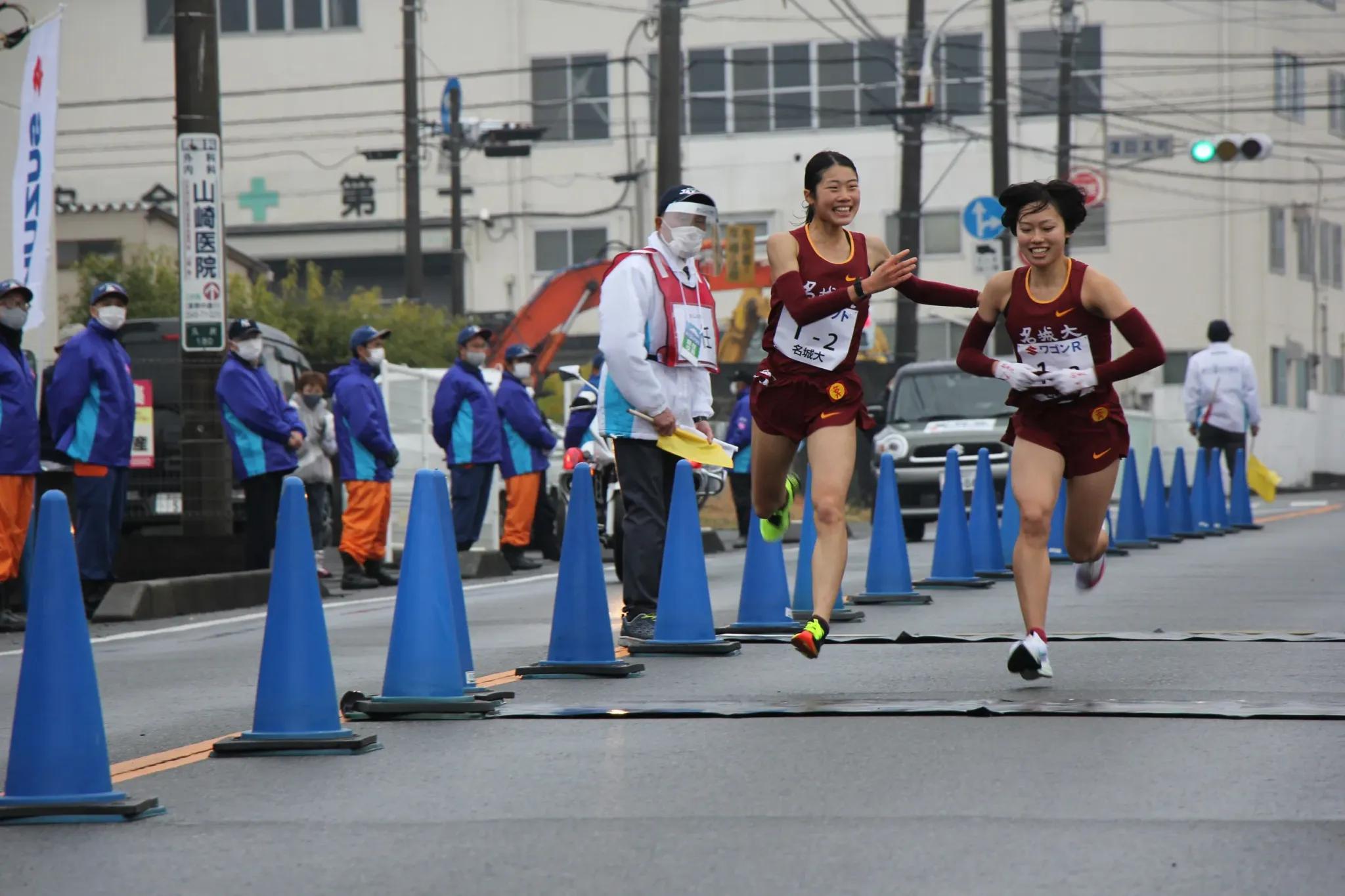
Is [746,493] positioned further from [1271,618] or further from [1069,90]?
[1069,90]

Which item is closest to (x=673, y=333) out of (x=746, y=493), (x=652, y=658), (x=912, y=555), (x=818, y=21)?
(x=652, y=658)

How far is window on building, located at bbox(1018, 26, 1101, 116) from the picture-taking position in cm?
4784

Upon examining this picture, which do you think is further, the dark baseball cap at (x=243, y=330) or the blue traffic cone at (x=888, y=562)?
the dark baseball cap at (x=243, y=330)

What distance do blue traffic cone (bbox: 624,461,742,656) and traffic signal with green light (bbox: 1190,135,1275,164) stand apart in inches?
845

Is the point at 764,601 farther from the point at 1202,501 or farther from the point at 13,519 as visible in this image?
the point at 1202,501

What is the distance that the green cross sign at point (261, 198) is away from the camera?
173 feet

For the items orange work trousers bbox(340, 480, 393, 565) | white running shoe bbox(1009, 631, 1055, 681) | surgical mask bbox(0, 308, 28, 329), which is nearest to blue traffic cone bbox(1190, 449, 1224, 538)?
orange work trousers bbox(340, 480, 393, 565)

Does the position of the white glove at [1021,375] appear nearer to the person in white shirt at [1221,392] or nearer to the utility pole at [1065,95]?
the person in white shirt at [1221,392]

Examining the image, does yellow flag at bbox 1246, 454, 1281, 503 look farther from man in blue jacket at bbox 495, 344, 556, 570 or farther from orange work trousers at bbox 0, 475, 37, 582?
orange work trousers at bbox 0, 475, 37, 582

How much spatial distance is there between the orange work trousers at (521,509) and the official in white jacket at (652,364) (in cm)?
830

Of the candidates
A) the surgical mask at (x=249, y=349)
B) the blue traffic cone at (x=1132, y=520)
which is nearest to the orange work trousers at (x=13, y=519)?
the surgical mask at (x=249, y=349)

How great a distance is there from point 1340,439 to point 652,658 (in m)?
42.9

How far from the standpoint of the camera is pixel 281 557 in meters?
6.51

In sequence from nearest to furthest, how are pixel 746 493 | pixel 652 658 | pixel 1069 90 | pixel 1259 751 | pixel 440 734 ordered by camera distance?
1. pixel 1259 751
2. pixel 440 734
3. pixel 652 658
4. pixel 746 493
5. pixel 1069 90
